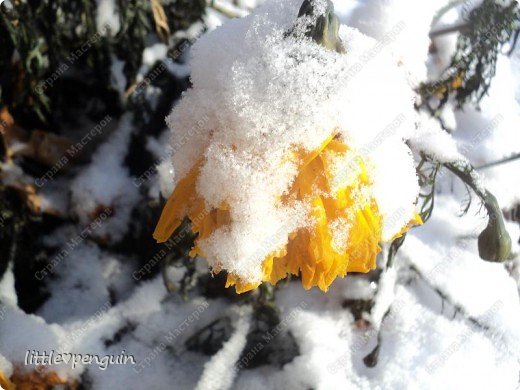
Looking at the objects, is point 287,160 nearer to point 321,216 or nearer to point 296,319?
point 321,216

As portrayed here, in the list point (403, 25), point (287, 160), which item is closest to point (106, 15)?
point (403, 25)

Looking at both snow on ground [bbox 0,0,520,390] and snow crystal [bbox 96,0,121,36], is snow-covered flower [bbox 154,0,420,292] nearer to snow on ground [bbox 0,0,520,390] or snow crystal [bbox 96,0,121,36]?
snow on ground [bbox 0,0,520,390]

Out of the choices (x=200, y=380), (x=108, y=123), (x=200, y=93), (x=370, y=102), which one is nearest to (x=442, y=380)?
(x=200, y=380)

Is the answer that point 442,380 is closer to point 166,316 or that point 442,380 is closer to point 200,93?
point 166,316

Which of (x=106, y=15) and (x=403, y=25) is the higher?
(x=403, y=25)

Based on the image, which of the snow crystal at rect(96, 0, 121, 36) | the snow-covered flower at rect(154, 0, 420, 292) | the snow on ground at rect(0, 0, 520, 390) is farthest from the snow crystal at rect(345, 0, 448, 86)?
the snow crystal at rect(96, 0, 121, 36)

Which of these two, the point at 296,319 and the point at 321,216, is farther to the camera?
the point at 296,319

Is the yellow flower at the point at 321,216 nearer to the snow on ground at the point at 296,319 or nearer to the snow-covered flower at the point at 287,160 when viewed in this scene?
the snow-covered flower at the point at 287,160

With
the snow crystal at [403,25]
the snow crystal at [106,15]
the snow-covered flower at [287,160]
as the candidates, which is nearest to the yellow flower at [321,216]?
the snow-covered flower at [287,160]
